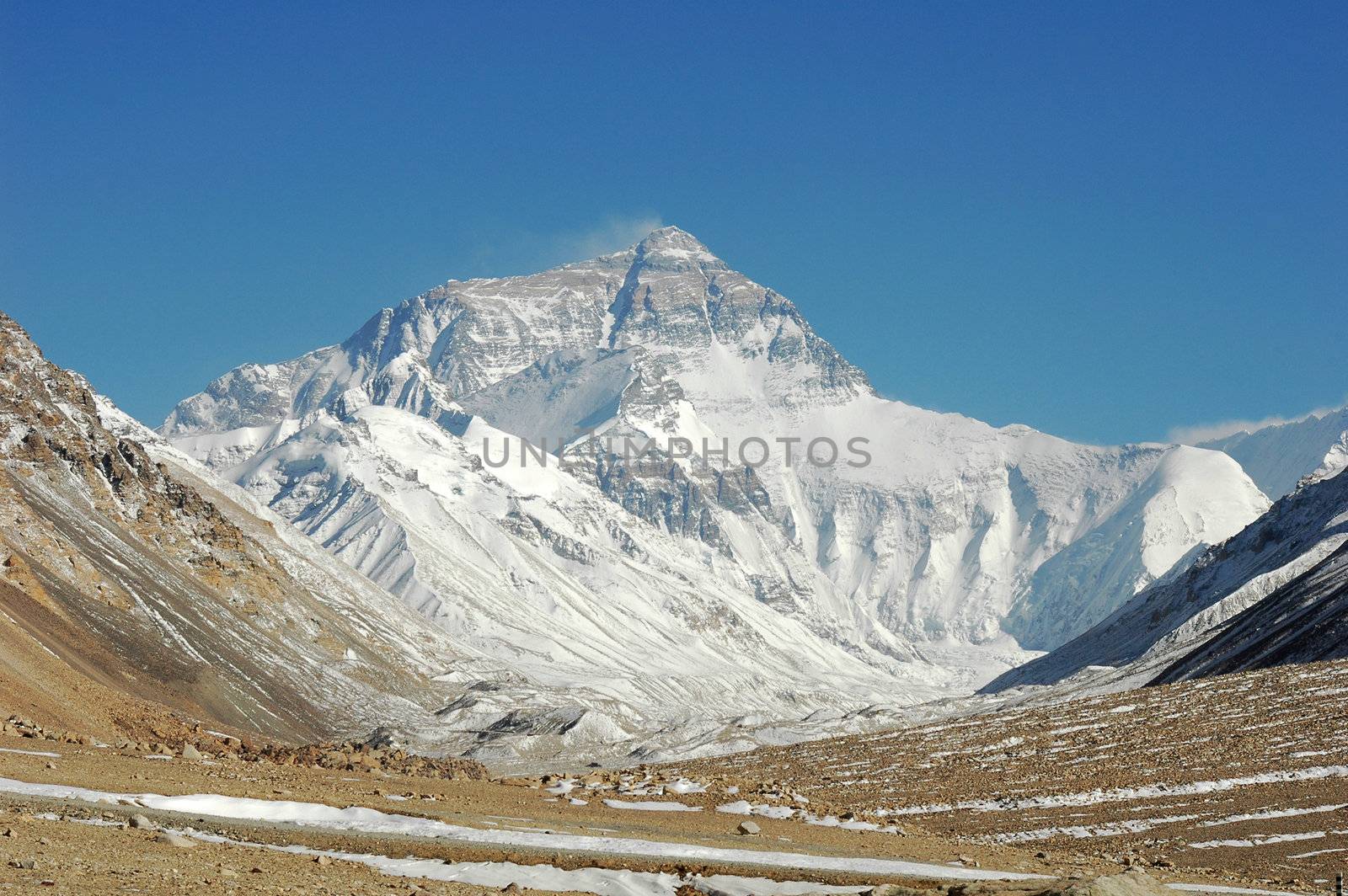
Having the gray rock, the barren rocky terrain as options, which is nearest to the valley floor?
the barren rocky terrain

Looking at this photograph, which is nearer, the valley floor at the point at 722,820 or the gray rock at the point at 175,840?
the gray rock at the point at 175,840

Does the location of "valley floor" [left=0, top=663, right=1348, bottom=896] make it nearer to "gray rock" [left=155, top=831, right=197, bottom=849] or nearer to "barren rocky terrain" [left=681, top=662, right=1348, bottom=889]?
"barren rocky terrain" [left=681, top=662, right=1348, bottom=889]

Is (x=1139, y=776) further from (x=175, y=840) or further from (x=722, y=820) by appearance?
(x=175, y=840)

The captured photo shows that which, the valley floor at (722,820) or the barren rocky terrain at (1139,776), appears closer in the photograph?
the valley floor at (722,820)

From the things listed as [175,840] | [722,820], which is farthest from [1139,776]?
[175,840]

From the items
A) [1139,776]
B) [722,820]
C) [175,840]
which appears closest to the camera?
[175,840]

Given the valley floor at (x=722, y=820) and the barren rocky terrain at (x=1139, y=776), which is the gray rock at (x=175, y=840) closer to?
the valley floor at (x=722, y=820)

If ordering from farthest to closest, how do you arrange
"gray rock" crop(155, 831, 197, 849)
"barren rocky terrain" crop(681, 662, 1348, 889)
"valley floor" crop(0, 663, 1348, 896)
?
"barren rocky terrain" crop(681, 662, 1348, 889), "valley floor" crop(0, 663, 1348, 896), "gray rock" crop(155, 831, 197, 849)

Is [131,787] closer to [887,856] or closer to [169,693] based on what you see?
[887,856]

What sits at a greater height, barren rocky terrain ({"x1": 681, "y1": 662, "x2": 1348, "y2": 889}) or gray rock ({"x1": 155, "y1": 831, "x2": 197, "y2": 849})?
barren rocky terrain ({"x1": 681, "y1": 662, "x2": 1348, "y2": 889})

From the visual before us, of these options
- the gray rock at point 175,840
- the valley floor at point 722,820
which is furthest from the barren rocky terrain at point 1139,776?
the gray rock at point 175,840

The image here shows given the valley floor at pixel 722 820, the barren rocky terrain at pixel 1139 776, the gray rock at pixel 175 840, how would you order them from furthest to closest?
the barren rocky terrain at pixel 1139 776, the valley floor at pixel 722 820, the gray rock at pixel 175 840

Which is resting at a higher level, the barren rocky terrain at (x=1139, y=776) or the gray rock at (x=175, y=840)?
the barren rocky terrain at (x=1139, y=776)

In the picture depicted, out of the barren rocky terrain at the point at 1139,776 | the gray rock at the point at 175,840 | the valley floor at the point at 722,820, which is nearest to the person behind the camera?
the gray rock at the point at 175,840
